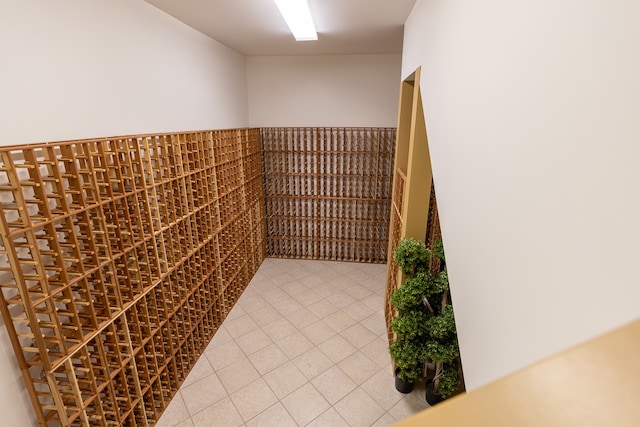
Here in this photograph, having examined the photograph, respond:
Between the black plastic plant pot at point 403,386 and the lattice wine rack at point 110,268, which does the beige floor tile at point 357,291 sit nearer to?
the black plastic plant pot at point 403,386

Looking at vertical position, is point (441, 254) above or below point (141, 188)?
below

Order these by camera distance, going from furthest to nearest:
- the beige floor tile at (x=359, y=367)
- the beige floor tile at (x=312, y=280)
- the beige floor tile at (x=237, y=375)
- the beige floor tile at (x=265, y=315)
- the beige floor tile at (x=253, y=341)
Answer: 1. the beige floor tile at (x=312, y=280)
2. the beige floor tile at (x=265, y=315)
3. the beige floor tile at (x=253, y=341)
4. the beige floor tile at (x=359, y=367)
5. the beige floor tile at (x=237, y=375)

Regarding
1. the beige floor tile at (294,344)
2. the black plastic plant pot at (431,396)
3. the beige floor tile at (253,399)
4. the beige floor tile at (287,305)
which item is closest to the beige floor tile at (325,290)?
the beige floor tile at (287,305)

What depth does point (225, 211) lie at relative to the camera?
3.86 m

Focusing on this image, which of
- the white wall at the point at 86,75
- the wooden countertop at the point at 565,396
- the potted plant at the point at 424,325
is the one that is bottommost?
the potted plant at the point at 424,325

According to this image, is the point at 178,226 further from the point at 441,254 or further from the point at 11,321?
the point at 441,254

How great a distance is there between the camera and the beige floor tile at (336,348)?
337 cm

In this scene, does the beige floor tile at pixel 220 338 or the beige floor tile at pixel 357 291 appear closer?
the beige floor tile at pixel 220 338

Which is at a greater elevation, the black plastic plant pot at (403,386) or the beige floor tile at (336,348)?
the black plastic plant pot at (403,386)

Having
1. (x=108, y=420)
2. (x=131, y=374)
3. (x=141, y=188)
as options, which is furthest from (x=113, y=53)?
(x=108, y=420)

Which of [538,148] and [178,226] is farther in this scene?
[178,226]

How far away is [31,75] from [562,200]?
99.9 inches

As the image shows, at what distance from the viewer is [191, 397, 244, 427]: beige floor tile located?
2595 millimetres

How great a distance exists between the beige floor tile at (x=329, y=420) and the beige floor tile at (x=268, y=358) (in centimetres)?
75
